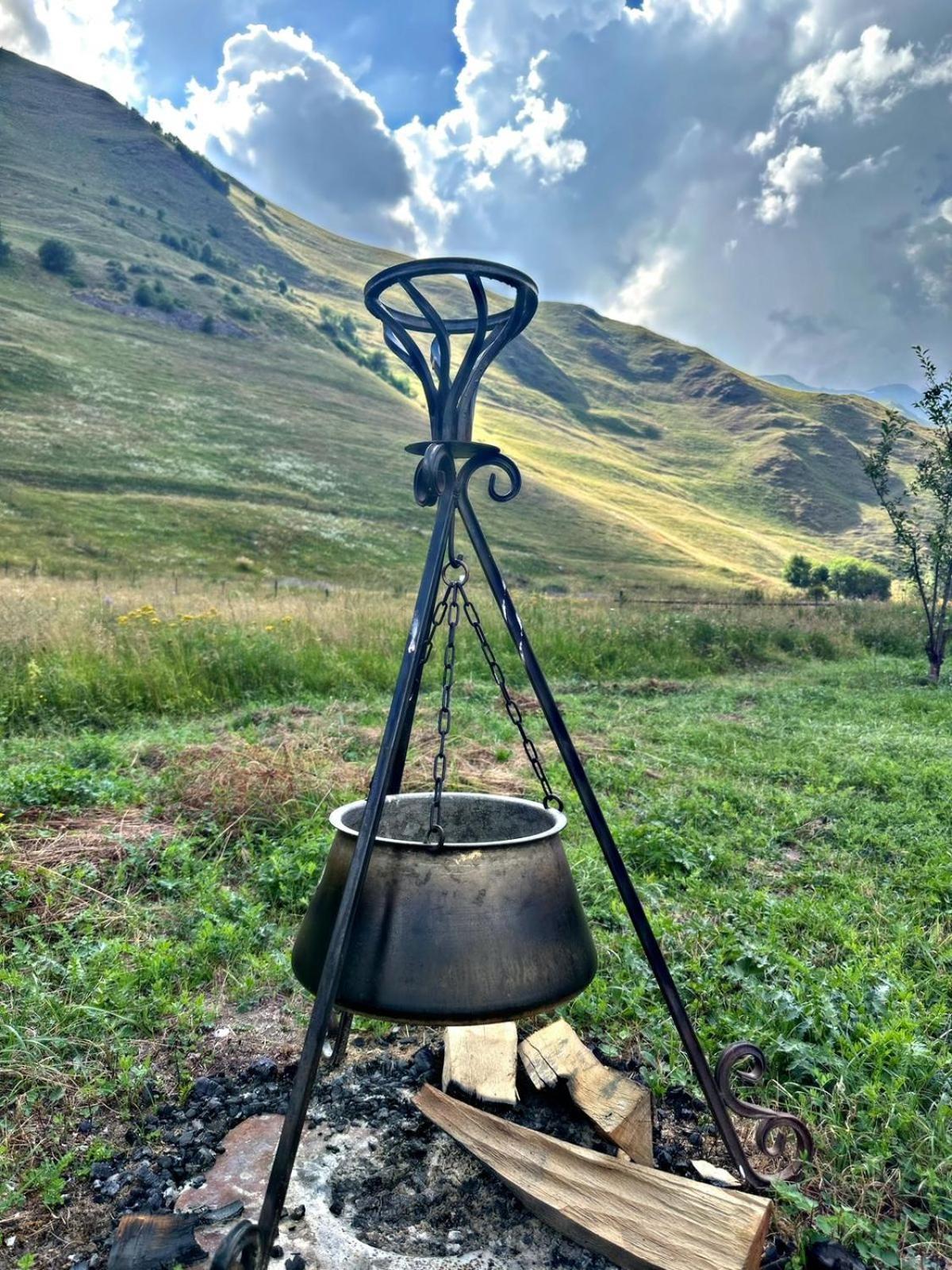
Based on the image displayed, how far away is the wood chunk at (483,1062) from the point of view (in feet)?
9.83

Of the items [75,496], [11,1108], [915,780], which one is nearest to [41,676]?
[11,1108]

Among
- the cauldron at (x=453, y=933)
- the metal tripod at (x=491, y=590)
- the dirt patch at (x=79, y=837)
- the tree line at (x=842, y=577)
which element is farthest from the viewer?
the tree line at (x=842, y=577)

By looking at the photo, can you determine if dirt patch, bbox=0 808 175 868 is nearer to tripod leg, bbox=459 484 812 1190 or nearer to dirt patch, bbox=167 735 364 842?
dirt patch, bbox=167 735 364 842

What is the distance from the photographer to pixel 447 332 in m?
2.81

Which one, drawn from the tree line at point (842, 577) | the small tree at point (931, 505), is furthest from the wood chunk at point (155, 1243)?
the tree line at point (842, 577)

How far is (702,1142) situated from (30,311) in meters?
72.6

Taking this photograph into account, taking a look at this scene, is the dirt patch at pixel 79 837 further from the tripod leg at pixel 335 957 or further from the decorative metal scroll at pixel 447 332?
the decorative metal scroll at pixel 447 332

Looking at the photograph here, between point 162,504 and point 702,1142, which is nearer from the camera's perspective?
point 702,1142

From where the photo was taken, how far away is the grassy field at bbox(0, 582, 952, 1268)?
298 centimetres

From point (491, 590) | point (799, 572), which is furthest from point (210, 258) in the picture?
point (491, 590)

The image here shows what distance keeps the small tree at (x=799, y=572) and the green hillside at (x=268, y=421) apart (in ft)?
10.4

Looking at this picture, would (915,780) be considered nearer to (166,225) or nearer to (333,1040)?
(333,1040)

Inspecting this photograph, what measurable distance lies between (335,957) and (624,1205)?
1163 mm

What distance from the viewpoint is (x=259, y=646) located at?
32.9 ft
